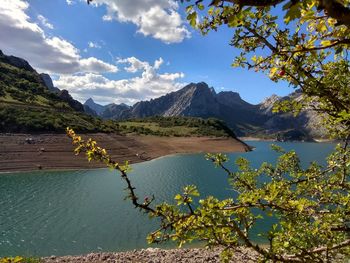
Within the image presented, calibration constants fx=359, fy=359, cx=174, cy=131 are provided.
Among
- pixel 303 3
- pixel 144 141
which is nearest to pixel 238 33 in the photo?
pixel 303 3

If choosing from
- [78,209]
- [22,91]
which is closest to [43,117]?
[22,91]

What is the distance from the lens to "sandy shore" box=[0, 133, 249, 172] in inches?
2938

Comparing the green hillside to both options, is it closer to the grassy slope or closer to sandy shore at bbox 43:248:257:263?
the grassy slope

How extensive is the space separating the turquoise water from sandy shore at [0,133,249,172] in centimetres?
429

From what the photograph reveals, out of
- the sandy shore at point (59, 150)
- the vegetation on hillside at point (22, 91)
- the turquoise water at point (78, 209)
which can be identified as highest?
the vegetation on hillside at point (22, 91)

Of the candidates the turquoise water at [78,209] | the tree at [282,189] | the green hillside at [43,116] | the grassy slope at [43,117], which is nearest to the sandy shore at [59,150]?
the turquoise water at [78,209]

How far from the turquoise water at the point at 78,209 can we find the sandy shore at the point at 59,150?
4.29m

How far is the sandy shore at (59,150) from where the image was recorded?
245ft

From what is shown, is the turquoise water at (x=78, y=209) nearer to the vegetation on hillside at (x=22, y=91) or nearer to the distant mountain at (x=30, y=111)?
the distant mountain at (x=30, y=111)

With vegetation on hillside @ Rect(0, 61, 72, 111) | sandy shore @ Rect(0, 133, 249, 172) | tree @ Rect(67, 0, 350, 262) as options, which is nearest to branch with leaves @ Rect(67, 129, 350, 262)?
tree @ Rect(67, 0, 350, 262)

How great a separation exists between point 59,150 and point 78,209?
4073 centimetres

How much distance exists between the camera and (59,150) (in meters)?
83.1

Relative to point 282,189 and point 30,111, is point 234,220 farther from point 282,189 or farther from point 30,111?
point 30,111

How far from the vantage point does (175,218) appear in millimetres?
5223
